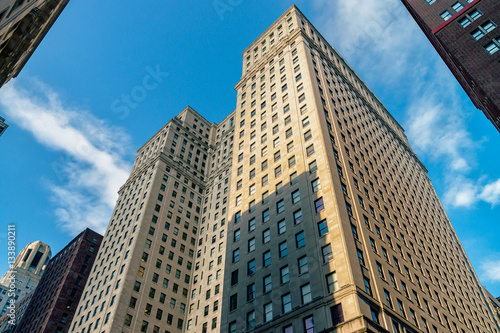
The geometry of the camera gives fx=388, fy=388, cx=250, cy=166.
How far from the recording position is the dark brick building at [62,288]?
290ft

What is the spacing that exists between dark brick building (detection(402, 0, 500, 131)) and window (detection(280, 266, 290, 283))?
31.9 m

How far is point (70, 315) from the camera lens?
296 ft

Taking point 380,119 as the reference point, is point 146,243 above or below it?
below

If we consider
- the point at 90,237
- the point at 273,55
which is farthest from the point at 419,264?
the point at 90,237

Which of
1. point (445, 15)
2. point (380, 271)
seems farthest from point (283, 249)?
point (445, 15)

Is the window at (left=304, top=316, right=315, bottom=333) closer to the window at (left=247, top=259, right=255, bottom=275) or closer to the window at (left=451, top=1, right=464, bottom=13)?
the window at (left=247, top=259, right=255, bottom=275)

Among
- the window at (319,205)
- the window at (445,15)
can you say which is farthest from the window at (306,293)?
the window at (445,15)

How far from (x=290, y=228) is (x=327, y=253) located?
6.57 metres

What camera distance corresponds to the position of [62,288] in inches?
3676

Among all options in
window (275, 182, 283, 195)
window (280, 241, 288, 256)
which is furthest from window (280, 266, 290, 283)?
window (275, 182, 283, 195)

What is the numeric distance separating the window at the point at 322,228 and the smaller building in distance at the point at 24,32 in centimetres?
3448

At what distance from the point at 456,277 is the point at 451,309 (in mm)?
14971

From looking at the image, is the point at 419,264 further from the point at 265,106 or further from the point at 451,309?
the point at 265,106

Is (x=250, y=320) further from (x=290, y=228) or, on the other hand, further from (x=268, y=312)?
(x=290, y=228)
